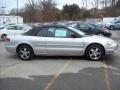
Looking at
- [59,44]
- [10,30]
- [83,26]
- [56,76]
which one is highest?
[83,26]

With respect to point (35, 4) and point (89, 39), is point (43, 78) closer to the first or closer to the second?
point (89, 39)

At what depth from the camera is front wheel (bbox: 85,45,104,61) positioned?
12750 mm

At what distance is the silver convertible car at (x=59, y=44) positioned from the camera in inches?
504

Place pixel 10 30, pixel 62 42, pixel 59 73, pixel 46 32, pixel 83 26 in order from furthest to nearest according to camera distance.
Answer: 1. pixel 10 30
2. pixel 83 26
3. pixel 46 32
4. pixel 62 42
5. pixel 59 73

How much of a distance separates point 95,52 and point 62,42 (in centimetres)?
135

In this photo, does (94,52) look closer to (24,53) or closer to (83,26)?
(24,53)

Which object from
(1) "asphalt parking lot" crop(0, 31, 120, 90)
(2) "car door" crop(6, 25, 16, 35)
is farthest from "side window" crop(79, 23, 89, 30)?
(1) "asphalt parking lot" crop(0, 31, 120, 90)

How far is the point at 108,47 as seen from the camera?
12.8 m

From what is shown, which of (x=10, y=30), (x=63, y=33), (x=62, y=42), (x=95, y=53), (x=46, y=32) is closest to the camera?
(x=95, y=53)

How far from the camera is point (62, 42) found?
12898 mm

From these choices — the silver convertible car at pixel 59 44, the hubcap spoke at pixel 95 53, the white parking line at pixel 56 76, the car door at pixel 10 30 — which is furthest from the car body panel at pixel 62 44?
the car door at pixel 10 30

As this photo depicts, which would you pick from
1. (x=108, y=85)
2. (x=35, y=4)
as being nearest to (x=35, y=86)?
(x=108, y=85)

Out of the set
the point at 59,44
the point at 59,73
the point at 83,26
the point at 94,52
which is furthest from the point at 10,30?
the point at 59,73

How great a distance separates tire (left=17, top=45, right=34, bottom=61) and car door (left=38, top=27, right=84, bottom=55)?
71 centimetres
